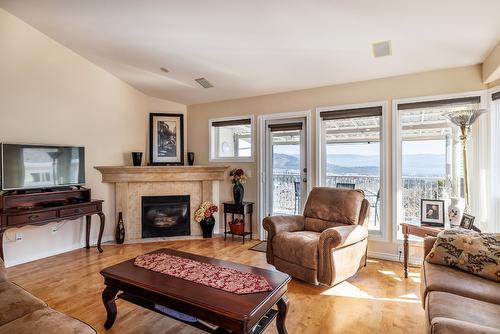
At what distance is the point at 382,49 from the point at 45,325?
3656 millimetres

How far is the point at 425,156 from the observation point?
140 inches

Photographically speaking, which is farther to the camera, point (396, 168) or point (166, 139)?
point (166, 139)

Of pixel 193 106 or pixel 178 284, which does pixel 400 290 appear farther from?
pixel 193 106

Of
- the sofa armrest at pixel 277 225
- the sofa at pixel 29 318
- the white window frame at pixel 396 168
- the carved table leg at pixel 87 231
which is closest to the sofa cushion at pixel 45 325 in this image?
the sofa at pixel 29 318

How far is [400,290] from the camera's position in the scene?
280cm

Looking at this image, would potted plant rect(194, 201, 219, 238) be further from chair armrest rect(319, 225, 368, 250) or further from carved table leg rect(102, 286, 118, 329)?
carved table leg rect(102, 286, 118, 329)

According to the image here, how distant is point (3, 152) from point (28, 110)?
27.7 inches

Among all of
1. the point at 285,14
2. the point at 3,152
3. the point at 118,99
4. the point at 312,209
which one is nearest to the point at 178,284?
the point at 312,209

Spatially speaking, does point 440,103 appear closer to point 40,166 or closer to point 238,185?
point 238,185

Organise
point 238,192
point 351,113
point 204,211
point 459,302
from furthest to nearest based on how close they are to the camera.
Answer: point 204,211 → point 238,192 → point 351,113 → point 459,302

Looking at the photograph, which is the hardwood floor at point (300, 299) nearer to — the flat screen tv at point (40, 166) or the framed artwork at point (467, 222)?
the framed artwork at point (467, 222)

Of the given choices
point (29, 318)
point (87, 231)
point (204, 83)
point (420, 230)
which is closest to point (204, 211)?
point (87, 231)

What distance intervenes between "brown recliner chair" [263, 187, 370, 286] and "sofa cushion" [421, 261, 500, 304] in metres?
0.83

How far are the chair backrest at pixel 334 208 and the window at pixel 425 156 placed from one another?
2.44ft
